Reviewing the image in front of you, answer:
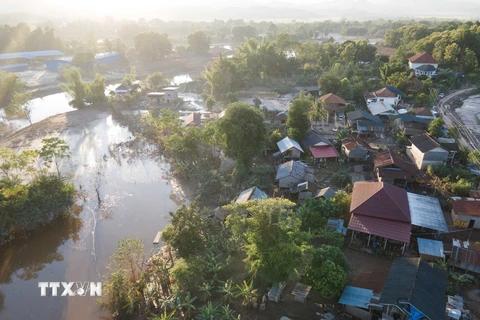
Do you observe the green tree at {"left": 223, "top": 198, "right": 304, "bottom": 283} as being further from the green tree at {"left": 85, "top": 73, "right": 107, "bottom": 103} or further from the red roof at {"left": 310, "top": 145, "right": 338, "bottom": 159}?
the green tree at {"left": 85, "top": 73, "right": 107, "bottom": 103}

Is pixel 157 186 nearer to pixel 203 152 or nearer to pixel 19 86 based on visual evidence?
pixel 203 152

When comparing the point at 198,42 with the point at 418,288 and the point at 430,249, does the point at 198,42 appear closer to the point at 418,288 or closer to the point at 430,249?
the point at 430,249

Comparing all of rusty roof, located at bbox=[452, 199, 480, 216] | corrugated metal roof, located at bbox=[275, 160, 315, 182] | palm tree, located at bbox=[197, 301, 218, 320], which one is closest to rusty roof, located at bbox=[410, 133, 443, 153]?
rusty roof, located at bbox=[452, 199, 480, 216]

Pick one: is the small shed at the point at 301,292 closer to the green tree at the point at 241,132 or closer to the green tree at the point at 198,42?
the green tree at the point at 241,132

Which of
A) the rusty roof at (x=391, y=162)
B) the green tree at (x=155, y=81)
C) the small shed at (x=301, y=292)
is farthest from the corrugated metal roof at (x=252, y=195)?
the green tree at (x=155, y=81)

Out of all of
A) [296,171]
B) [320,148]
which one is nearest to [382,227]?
[296,171]

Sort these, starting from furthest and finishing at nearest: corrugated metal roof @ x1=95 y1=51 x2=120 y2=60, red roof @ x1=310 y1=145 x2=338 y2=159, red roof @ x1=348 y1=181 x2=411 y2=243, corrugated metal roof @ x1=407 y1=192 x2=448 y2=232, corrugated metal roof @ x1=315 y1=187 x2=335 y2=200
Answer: corrugated metal roof @ x1=95 y1=51 x2=120 y2=60 < red roof @ x1=310 y1=145 x2=338 y2=159 < corrugated metal roof @ x1=315 y1=187 x2=335 y2=200 < corrugated metal roof @ x1=407 y1=192 x2=448 y2=232 < red roof @ x1=348 y1=181 x2=411 y2=243

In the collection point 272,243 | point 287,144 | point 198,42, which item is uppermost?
point 198,42
